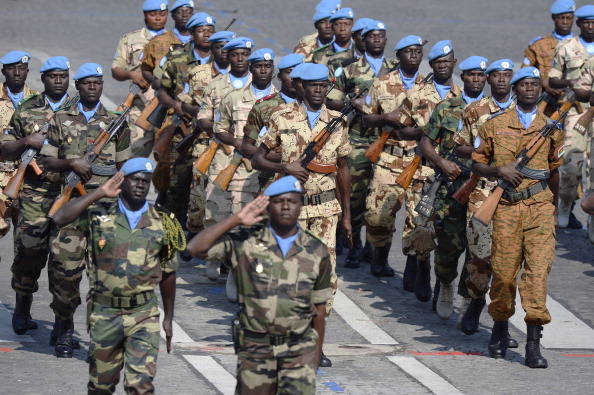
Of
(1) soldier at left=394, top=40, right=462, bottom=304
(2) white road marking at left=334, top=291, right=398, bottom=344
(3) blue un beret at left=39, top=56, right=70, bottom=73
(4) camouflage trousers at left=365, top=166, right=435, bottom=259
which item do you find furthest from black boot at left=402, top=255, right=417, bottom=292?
(3) blue un beret at left=39, top=56, right=70, bottom=73

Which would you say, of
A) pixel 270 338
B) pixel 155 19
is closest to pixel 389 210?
pixel 155 19

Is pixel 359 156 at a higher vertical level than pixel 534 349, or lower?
higher

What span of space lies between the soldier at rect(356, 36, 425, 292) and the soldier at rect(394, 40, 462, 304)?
1.12 ft

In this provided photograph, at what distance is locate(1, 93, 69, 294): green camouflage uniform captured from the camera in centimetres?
1432

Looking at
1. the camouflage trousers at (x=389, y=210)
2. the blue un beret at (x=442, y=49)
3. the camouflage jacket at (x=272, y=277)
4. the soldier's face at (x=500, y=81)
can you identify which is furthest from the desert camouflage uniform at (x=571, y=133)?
the camouflage jacket at (x=272, y=277)

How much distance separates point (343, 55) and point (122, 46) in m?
3.22

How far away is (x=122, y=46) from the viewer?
1997 cm

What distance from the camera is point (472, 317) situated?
1489 cm

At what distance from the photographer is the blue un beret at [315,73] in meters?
13.7

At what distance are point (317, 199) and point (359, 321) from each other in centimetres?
184

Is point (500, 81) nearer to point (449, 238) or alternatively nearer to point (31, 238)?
point (449, 238)

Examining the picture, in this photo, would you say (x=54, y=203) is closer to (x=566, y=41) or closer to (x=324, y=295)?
→ (x=324, y=295)

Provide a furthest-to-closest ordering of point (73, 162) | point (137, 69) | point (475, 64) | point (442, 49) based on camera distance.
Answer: point (137, 69) < point (442, 49) < point (475, 64) < point (73, 162)

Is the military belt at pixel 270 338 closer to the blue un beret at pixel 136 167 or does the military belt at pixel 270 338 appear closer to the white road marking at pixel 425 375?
the blue un beret at pixel 136 167
